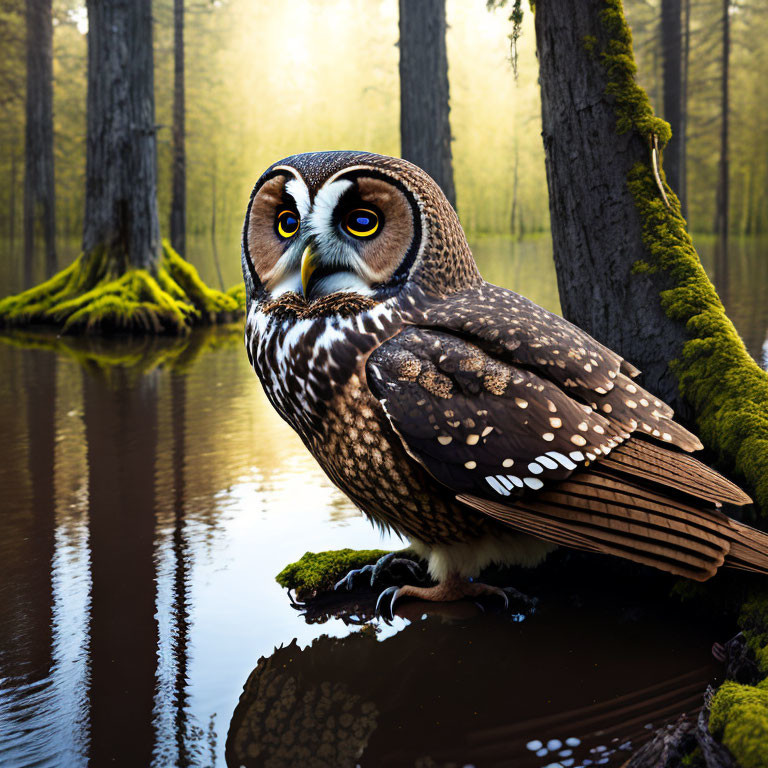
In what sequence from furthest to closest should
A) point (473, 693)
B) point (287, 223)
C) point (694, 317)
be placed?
point (694, 317) < point (287, 223) < point (473, 693)

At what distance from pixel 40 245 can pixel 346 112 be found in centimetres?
1242

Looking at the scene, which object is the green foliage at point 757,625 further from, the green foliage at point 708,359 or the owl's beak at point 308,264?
the owl's beak at point 308,264

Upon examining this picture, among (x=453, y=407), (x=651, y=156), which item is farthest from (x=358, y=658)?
(x=651, y=156)

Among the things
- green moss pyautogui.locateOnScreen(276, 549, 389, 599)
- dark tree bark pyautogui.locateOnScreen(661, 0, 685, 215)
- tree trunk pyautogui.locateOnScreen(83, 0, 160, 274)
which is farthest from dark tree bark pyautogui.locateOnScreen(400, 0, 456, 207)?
green moss pyautogui.locateOnScreen(276, 549, 389, 599)

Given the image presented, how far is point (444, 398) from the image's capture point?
2.10 m

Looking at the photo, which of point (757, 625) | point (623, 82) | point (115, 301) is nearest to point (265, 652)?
point (757, 625)

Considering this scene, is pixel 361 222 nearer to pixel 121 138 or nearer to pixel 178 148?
pixel 121 138

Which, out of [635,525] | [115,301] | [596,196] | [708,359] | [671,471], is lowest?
[635,525]

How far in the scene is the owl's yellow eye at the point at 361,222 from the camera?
2248mm

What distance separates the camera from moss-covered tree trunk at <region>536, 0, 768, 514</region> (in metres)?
2.83

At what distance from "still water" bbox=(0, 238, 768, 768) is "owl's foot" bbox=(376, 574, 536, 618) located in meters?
0.05

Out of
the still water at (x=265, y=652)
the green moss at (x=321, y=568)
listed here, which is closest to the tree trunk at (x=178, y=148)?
the still water at (x=265, y=652)

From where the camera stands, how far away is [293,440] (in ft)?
15.6

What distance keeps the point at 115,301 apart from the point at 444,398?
313 inches
